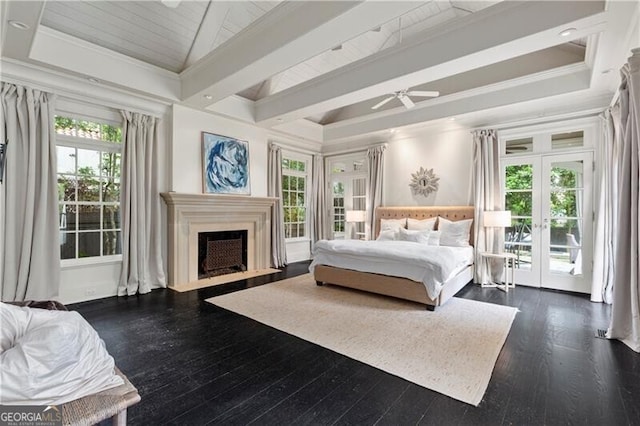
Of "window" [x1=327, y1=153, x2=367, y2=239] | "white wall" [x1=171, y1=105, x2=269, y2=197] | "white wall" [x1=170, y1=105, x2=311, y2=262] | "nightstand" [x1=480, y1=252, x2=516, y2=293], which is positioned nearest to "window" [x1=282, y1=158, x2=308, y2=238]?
"window" [x1=327, y1=153, x2=367, y2=239]

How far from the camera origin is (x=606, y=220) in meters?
4.07

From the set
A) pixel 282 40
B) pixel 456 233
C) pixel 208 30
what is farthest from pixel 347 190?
pixel 282 40

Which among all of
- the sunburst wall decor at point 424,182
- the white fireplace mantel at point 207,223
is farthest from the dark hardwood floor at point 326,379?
the sunburst wall decor at point 424,182

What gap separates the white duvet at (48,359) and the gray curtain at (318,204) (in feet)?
20.1

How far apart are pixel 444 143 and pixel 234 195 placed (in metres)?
4.05

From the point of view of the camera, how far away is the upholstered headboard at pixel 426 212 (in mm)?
5409

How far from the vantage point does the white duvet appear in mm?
1017

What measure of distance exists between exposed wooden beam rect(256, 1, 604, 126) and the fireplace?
2.86 meters

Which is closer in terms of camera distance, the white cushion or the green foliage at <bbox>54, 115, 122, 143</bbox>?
the white cushion

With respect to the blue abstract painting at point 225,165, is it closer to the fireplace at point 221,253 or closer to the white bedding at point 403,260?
the fireplace at point 221,253

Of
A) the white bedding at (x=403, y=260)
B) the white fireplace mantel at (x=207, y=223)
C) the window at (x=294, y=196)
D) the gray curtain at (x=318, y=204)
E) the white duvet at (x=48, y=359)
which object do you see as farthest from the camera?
the gray curtain at (x=318, y=204)

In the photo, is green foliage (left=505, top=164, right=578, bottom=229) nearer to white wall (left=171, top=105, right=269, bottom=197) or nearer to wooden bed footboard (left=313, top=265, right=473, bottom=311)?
wooden bed footboard (left=313, top=265, right=473, bottom=311)

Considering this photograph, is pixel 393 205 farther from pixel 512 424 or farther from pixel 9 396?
pixel 9 396

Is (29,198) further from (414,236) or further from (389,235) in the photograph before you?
(414,236)
